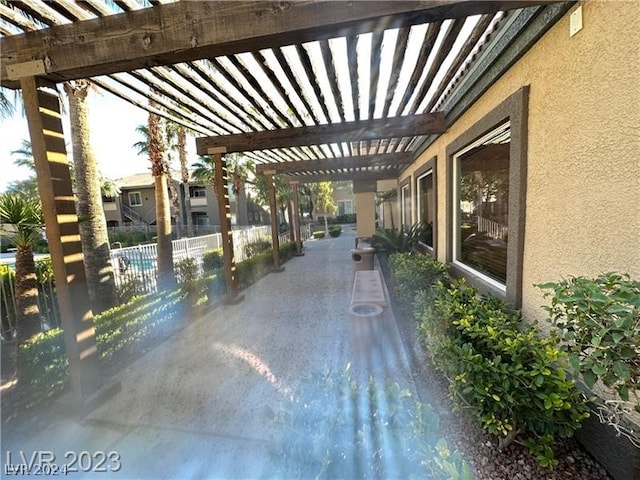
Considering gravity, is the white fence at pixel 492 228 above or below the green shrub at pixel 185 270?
above

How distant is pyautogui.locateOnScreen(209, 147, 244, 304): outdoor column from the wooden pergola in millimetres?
1230

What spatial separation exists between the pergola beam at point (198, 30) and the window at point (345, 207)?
30317 mm

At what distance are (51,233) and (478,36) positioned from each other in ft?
13.5

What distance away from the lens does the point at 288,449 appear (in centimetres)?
135

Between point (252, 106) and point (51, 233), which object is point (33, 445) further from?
point (252, 106)

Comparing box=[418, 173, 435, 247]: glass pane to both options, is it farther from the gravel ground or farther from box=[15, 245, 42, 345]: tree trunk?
box=[15, 245, 42, 345]: tree trunk

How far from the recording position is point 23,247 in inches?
109

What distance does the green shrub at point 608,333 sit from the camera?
3.34 ft

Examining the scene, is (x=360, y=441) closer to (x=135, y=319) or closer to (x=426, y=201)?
(x=135, y=319)

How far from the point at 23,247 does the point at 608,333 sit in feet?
14.8

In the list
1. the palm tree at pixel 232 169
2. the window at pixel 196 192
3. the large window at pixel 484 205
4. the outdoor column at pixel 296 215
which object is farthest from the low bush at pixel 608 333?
the window at pixel 196 192

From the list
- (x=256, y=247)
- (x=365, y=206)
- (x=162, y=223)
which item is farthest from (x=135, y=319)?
(x=365, y=206)

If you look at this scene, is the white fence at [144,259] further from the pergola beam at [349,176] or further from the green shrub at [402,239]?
the green shrub at [402,239]

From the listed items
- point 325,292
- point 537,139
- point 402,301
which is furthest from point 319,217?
point 537,139
